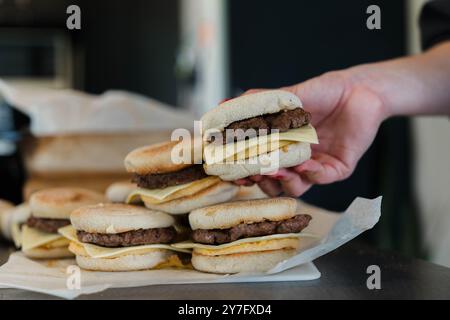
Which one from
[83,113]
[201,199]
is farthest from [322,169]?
[83,113]

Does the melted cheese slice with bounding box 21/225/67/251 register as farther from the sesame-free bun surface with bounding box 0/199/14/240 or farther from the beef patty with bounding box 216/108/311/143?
the beef patty with bounding box 216/108/311/143

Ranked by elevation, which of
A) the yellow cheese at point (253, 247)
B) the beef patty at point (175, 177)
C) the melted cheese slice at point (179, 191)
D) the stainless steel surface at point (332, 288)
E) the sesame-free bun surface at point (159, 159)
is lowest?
the stainless steel surface at point (332, 288)

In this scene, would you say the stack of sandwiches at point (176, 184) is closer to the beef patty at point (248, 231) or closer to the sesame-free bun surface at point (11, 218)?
the beef patty at point (248, 231)

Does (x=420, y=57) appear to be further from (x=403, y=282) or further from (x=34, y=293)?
(x=34, y=293)

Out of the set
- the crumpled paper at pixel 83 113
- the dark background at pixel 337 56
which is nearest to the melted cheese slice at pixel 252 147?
the crumpled paper at pixel 83 113

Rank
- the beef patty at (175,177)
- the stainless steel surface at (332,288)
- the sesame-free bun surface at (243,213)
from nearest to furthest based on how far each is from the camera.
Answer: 1. the stainless steel surface at (332,288)
2. the sesame-free bun surface at (243,213)
3. the beef patty at (175,177)

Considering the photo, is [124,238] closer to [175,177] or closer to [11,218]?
[175,177]
